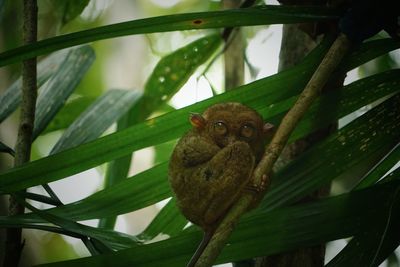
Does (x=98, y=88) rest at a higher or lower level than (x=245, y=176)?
Answer: higher

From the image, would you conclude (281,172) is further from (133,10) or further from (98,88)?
(133,10)

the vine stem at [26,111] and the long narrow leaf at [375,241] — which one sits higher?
the vine stem at [26,111]

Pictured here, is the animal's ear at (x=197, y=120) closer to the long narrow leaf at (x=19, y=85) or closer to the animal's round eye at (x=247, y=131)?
the animal's round eye at (x=247, y=131)

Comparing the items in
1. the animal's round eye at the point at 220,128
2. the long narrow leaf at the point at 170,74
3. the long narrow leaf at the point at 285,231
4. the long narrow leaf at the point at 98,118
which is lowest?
the long narrow leaf at the point at 285,231

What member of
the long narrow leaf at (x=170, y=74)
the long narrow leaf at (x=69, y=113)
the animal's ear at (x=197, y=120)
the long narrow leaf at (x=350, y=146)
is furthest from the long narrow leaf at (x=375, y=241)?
the long narrow leaf at (x=69, y=113)

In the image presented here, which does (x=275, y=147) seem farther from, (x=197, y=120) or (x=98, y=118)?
(x=98, y=118)

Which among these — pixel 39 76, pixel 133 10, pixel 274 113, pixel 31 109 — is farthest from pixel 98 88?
pixel 274 113

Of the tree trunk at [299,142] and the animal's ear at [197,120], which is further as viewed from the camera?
the tree trunk at [299,142]
